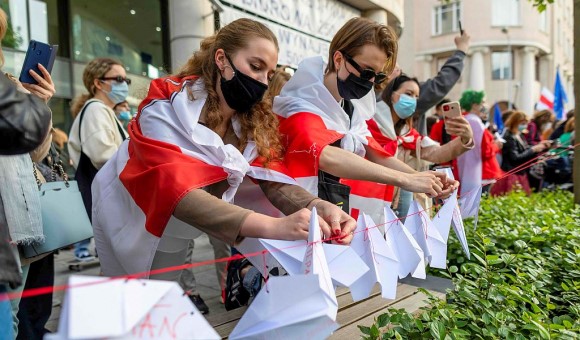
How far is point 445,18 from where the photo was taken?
106 ft

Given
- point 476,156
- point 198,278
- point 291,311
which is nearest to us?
point 291,311

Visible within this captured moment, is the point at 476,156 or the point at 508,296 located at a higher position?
the point at 476,156

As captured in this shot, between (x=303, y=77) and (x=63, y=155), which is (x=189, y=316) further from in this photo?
(x=63, y=155)

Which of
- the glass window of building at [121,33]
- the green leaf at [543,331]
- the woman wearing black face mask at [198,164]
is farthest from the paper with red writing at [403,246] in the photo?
the glass window of building at [121,33]

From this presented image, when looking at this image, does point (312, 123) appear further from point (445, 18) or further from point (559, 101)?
point (445, 18)

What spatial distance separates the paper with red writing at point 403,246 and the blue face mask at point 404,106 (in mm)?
1725

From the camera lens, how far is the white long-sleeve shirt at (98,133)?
3.16m

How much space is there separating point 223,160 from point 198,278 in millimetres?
2815

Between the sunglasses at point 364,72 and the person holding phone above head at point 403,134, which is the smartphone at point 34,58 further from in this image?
the person holding phone above head at point 403,134

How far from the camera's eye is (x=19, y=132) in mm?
1060

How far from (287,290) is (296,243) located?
0.32 metres

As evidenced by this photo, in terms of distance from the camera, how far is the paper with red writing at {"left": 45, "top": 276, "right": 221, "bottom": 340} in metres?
0.78

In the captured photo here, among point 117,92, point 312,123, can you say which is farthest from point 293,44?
point 312,123

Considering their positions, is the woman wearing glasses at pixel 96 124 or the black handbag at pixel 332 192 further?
the woman wearing glasses at pixel 96 124
